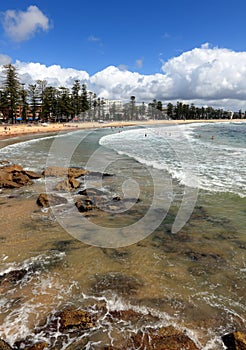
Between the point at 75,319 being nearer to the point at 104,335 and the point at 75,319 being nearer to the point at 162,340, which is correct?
the point at 104,335

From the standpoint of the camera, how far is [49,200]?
1111 centimetres

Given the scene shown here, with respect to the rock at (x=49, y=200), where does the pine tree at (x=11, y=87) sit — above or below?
above

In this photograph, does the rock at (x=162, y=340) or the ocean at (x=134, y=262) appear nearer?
the rock at (x=162, y=340)

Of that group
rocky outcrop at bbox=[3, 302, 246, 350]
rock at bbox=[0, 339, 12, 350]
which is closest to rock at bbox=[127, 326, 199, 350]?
rocky outcrop at bbox=[3, 302, 246, 350]

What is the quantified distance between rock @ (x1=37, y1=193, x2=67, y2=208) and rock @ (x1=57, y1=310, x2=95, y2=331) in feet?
20.5

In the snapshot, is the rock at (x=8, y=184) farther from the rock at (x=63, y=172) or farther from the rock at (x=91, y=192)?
the rock at (x=91, y=192)

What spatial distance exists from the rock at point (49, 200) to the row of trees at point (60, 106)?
59.1 m

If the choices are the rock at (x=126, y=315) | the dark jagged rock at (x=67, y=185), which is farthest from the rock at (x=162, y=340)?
the dark jagged rock at (x=67, y=185)

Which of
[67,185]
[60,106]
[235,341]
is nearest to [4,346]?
[235,341]

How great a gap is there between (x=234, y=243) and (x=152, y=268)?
278 cm

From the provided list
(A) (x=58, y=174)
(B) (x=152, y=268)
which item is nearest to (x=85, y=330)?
(B) (x=152, y=268)

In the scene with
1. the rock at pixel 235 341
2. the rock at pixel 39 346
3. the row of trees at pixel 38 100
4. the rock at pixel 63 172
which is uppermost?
the row of trees at pixel 38 100

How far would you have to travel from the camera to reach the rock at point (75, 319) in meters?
4.59

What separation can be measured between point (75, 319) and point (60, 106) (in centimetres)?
8571
